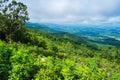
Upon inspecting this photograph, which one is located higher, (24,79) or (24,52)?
(24,52)

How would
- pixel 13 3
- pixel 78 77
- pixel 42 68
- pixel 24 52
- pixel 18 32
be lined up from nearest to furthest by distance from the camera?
pixel 78 77 < pixel 42 68 < pixel 24 52 < pixel 13 3 < pixel 18 32

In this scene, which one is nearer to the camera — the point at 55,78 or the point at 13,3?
the point at 55,78

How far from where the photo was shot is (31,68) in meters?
37.3

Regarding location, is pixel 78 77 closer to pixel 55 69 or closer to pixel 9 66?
pixel 55 69

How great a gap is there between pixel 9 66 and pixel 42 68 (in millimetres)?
6423

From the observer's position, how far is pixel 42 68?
36.9 meters

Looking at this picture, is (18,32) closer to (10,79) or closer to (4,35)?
(4,35)

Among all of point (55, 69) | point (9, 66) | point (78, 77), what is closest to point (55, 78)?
point (55, 69)

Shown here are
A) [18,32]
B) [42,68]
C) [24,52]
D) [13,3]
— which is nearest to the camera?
[42,68]

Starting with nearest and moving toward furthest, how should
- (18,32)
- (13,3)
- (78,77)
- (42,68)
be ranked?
1. (78,77)
2. (42,68)
3. (13,3)
4. (18,32)

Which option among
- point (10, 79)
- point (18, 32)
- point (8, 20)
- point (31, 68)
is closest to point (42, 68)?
point (31, 68)

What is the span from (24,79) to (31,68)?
69.2 inches

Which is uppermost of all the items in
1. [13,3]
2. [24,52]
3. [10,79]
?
[13,3]

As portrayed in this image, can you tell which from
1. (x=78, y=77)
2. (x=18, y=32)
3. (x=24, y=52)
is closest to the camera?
(x=78, y=77)
